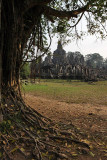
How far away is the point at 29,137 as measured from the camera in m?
2.67

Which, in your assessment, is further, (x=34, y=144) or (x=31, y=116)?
(x=31, y=116)

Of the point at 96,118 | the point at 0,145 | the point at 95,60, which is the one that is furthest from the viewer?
the point at 95,60

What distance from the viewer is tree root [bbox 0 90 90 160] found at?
2.28m

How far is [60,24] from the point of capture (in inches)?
215

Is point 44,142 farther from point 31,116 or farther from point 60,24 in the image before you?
point 60,24

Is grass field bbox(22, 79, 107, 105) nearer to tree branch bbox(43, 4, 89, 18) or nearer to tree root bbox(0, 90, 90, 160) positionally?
tree root bbox(0, 90, 90, 160)

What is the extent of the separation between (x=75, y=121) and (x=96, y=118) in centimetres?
84

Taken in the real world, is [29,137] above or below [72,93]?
above

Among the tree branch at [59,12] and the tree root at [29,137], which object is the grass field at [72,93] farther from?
the tree branch at [59,12]

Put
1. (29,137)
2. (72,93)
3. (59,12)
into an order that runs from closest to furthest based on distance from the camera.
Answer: (29,137), (59,12), (72,93)

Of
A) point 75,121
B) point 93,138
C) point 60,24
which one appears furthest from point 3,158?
point 60,24

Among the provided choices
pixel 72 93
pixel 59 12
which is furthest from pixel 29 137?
pixel 72 93

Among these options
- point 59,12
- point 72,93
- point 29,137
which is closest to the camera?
point 29,137

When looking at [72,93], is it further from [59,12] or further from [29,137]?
[29,137]
